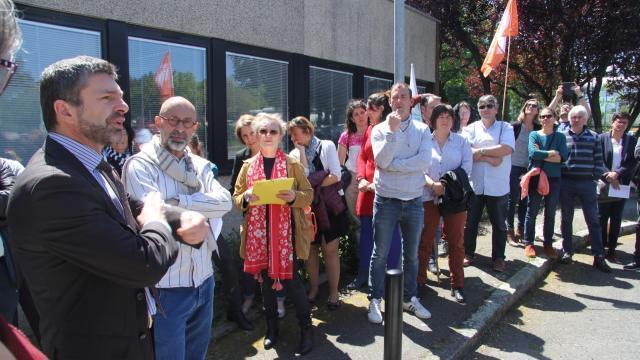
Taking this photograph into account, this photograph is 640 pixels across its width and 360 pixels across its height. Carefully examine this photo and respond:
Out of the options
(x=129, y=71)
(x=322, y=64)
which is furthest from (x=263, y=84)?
(x=129, y=71)

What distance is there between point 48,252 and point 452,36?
1507 centimetres

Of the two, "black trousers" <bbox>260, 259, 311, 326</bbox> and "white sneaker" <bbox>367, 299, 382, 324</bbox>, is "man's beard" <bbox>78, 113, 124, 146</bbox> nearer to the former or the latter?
"black trousers" <bbox>260, 259, 311, 326</bbox>

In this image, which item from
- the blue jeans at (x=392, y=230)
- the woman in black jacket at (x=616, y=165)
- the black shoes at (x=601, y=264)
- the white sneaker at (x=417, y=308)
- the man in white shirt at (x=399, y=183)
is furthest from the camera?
the woman in black jacket at (x=616, y=165)

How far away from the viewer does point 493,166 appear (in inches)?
219

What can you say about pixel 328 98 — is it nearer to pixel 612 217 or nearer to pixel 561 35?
pixel 612 217

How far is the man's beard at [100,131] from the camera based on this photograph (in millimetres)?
1597

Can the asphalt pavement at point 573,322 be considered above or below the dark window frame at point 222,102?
below

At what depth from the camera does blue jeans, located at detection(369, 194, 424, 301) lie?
4180 mm

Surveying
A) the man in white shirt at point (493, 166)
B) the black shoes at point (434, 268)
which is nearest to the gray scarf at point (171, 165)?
the black shoes at point (434, 268)

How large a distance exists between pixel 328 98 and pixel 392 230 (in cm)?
441

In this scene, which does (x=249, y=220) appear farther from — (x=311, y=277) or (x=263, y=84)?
(x=263, y=84)

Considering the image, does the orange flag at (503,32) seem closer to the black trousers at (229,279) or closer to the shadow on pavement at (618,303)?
the shadow on pavement at (618,303)

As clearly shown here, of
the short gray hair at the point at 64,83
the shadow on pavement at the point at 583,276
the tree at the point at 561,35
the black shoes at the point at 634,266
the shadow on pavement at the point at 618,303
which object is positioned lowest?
the shadow on pavement at the point at 618,303

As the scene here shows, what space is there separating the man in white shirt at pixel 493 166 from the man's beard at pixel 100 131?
467 cm
